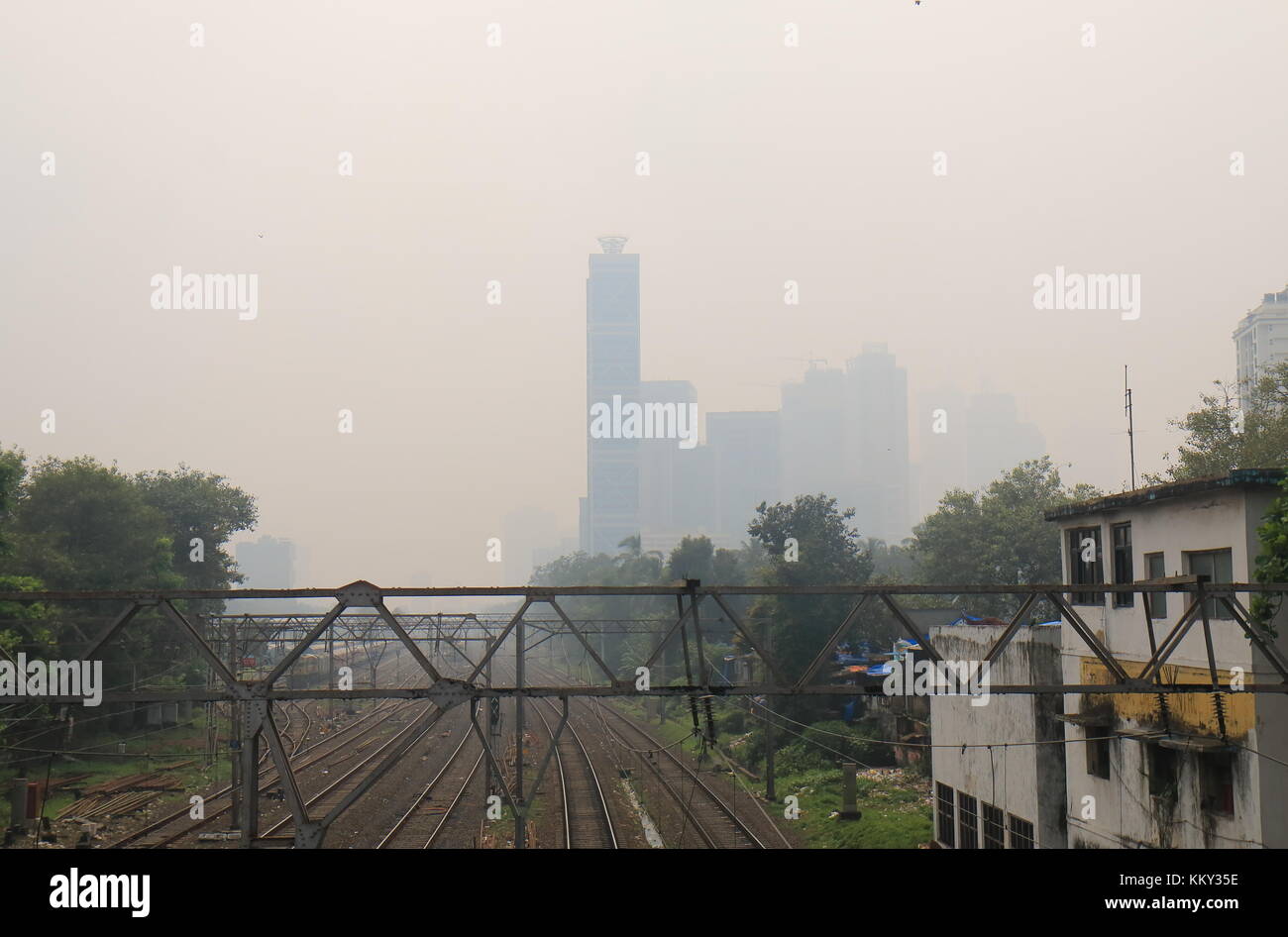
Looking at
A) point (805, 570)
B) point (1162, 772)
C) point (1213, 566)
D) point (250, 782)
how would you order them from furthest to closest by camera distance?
point (805, 570) → point (1162, 772) → point (1213, 566) → point (250, 782)

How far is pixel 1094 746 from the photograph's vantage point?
17.6 metres

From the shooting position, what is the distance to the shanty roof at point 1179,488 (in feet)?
45.6

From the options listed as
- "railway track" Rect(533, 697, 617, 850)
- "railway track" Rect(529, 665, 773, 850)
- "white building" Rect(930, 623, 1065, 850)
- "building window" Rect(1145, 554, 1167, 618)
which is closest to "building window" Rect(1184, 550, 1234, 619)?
"building window" Rect(1145, 554, 1167, 618)

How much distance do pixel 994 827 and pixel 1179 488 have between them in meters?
8.69

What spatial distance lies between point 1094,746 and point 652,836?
1033 cm

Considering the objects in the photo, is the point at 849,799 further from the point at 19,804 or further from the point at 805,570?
the point at 805,570

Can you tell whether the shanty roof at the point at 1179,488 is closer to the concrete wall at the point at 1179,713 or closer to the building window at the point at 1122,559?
the concrete wall at the point at 1179,713

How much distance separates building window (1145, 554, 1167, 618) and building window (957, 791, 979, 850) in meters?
7.01

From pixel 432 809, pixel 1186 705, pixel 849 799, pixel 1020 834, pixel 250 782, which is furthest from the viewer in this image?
pixel 432 809

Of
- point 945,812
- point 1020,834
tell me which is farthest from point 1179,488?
point 945,812

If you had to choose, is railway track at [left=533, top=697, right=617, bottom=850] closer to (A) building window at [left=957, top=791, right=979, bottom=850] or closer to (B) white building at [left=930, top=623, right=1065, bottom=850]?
(A) building window at [left=957, top=791, right=979, bottom=850]

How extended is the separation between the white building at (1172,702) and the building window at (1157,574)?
25 mm

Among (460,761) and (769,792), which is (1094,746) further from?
(460,761)

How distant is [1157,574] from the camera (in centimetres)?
1623
